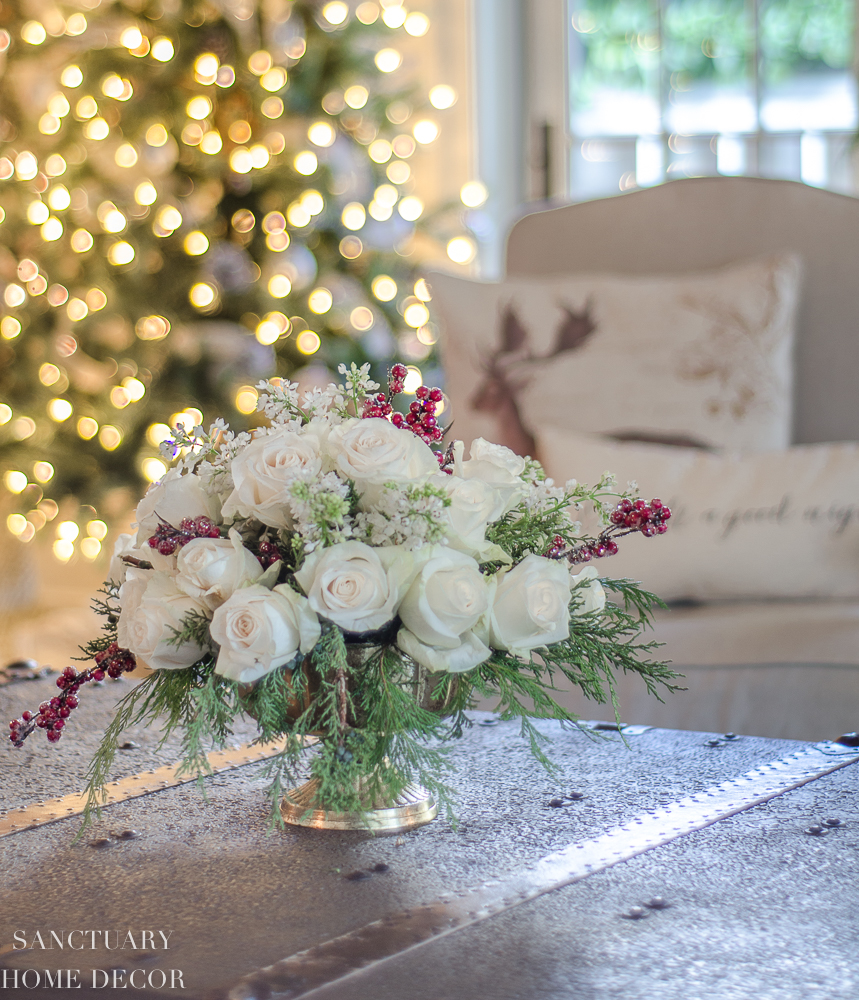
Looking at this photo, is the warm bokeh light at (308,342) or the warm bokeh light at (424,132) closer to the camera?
the warm bokeh light at (308,342)

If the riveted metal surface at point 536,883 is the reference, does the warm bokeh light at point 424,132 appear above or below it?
above

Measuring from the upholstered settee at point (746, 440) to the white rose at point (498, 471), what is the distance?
64cm

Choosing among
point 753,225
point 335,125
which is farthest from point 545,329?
point 335,125

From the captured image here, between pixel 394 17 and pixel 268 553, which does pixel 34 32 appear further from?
pixel 268 553

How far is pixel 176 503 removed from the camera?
765 millimetres

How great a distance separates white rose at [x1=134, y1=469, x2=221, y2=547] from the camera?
77 cm

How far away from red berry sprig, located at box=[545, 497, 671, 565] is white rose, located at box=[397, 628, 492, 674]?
93mm

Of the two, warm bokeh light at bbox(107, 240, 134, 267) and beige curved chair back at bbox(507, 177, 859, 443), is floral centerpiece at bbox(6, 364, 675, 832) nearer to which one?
beige curved chair back at bbox(507, 177, 859, 443)

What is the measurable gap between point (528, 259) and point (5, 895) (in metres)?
1.48

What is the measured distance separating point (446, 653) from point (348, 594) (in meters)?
0.07

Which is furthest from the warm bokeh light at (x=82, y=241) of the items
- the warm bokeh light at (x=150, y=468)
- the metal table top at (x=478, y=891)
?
the metal table top at (x=478, y=891)

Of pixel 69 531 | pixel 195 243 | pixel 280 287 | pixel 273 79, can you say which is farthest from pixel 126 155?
pixel 69 531

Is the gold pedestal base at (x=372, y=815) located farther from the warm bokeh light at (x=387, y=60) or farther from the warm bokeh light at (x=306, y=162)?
the warm bokeh light at (x=387, y=60)

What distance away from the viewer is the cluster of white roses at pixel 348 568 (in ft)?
2.27
